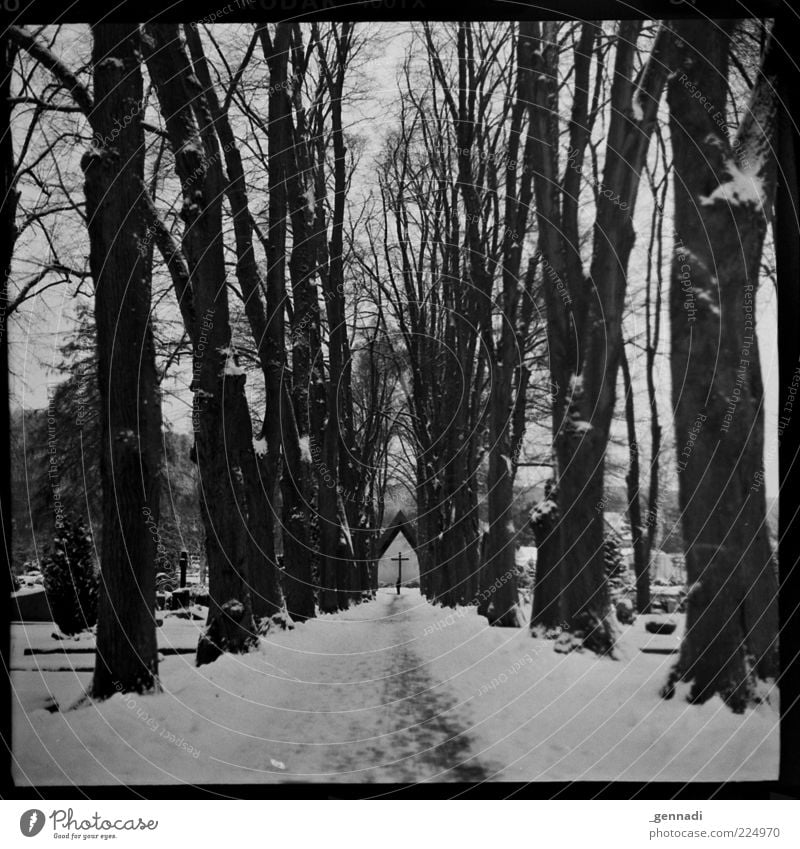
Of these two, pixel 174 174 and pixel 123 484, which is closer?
pixel 123 484

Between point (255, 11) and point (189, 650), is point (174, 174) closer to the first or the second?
point (255, 11)

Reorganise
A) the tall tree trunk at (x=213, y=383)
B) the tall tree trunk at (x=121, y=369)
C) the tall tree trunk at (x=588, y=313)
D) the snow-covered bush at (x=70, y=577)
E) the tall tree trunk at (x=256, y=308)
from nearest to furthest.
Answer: the tall tree trunk at (x=121, y=369) < the tall tree trunk at (x=588, y=313) < the snow-covered bush at (x=70, y=577) < the tall tree trunk at (x=213, y=383) < the tall tree trunk at (x=256, y=308)

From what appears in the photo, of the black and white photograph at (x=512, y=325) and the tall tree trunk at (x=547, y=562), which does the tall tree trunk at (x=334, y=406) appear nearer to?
the black and white photograph at (x=512, y=325)

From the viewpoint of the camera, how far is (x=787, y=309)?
6.82 m

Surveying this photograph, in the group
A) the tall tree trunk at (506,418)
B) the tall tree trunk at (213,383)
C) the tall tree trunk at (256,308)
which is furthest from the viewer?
the tall tree trunk at (506,418)

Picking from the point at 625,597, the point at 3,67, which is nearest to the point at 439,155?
the point at 625,597

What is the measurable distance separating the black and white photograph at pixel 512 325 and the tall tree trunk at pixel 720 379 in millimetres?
23

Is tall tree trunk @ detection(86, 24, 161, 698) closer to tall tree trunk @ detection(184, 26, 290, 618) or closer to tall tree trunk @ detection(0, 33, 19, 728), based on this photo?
tall tree trunk @ detection(0, 33, 19, 728)

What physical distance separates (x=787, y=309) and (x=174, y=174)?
7.30 meters

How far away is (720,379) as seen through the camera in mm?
7273

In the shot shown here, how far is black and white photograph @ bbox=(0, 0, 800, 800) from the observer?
22.4 feet

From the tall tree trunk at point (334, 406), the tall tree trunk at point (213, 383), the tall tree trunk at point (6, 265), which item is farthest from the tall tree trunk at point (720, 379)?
the tall tree trunk at point (334, 406)

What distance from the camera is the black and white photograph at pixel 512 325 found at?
22.4ft

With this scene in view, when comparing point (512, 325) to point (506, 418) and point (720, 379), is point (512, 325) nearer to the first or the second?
point (506, 418)
